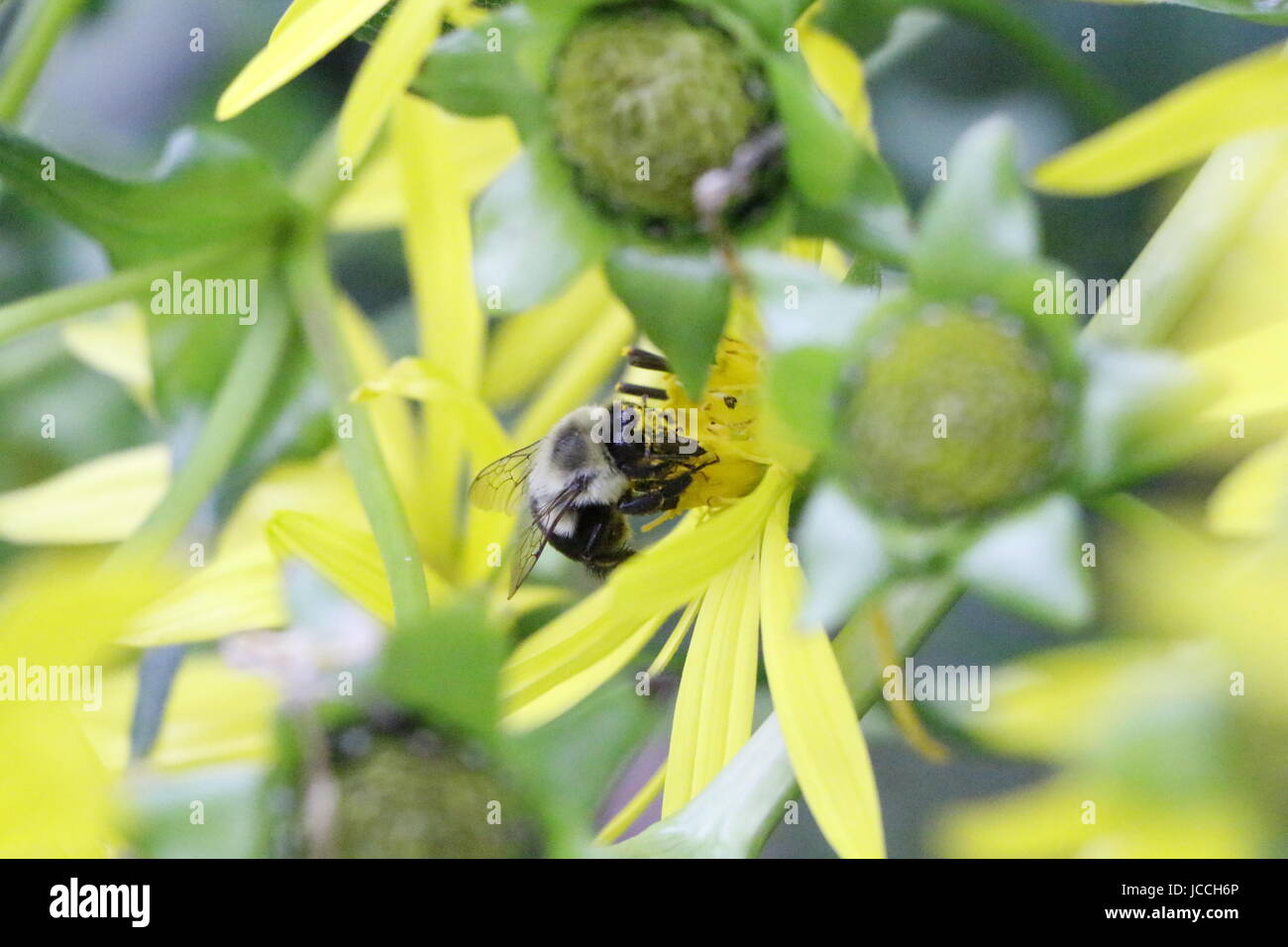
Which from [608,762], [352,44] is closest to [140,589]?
[608,762]

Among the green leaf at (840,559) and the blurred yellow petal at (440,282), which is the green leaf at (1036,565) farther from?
the blurred yellow petal at (440,282)

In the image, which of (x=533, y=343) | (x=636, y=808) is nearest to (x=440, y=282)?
(x=533, y=343)

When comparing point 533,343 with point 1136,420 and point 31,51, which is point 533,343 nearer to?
point 31,51

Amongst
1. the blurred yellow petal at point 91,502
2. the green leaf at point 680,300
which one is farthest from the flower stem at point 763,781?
the blurred yellow petal at point 91,502
